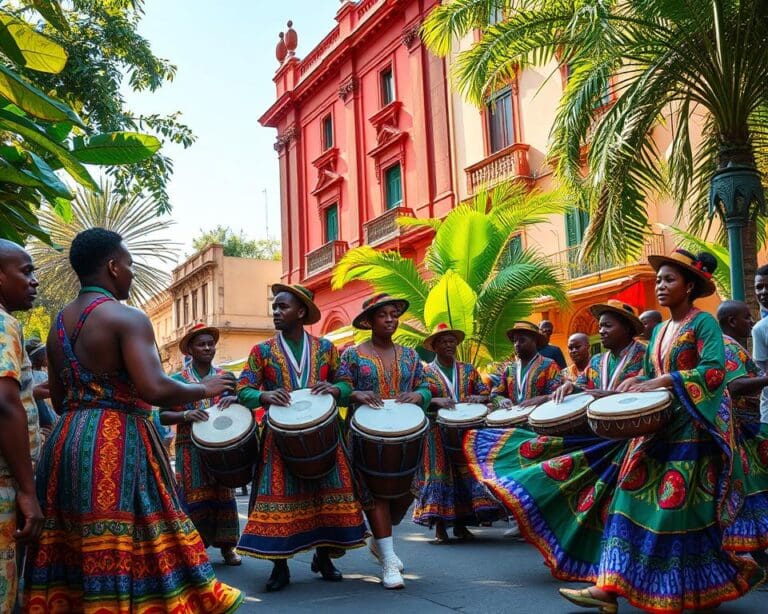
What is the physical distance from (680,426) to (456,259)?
9.57 meters

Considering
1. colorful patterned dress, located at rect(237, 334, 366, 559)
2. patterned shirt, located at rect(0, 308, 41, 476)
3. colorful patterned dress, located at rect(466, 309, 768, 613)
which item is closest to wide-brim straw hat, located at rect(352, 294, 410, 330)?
colorful patterned dress, located at rect(237, 334, 366, 559)

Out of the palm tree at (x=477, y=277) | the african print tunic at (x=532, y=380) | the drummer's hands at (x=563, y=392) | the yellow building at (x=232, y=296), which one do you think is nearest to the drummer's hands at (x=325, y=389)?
the drummer's hands at (x=563, y=392)

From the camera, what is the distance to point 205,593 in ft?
11.8

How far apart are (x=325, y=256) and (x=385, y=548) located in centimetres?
2188

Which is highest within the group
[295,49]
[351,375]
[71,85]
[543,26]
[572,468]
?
[295,49]

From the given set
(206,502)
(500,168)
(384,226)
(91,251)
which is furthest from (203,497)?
(384,226)

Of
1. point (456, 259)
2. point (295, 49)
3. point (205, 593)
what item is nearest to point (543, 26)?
point (456, 259)

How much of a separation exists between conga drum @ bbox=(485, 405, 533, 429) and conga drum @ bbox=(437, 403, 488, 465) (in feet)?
0.71

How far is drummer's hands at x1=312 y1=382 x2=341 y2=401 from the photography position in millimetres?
5730

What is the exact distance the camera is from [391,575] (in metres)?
5.67

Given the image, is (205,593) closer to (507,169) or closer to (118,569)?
(118,569)

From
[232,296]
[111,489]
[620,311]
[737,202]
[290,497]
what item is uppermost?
[232,296]

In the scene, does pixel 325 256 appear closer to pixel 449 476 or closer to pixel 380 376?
pixel 449 476

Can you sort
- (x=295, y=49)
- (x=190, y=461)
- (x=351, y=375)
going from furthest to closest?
1. (x=295, y=49)
2. (x=190, y=461)
3. (x=351, y=375)
